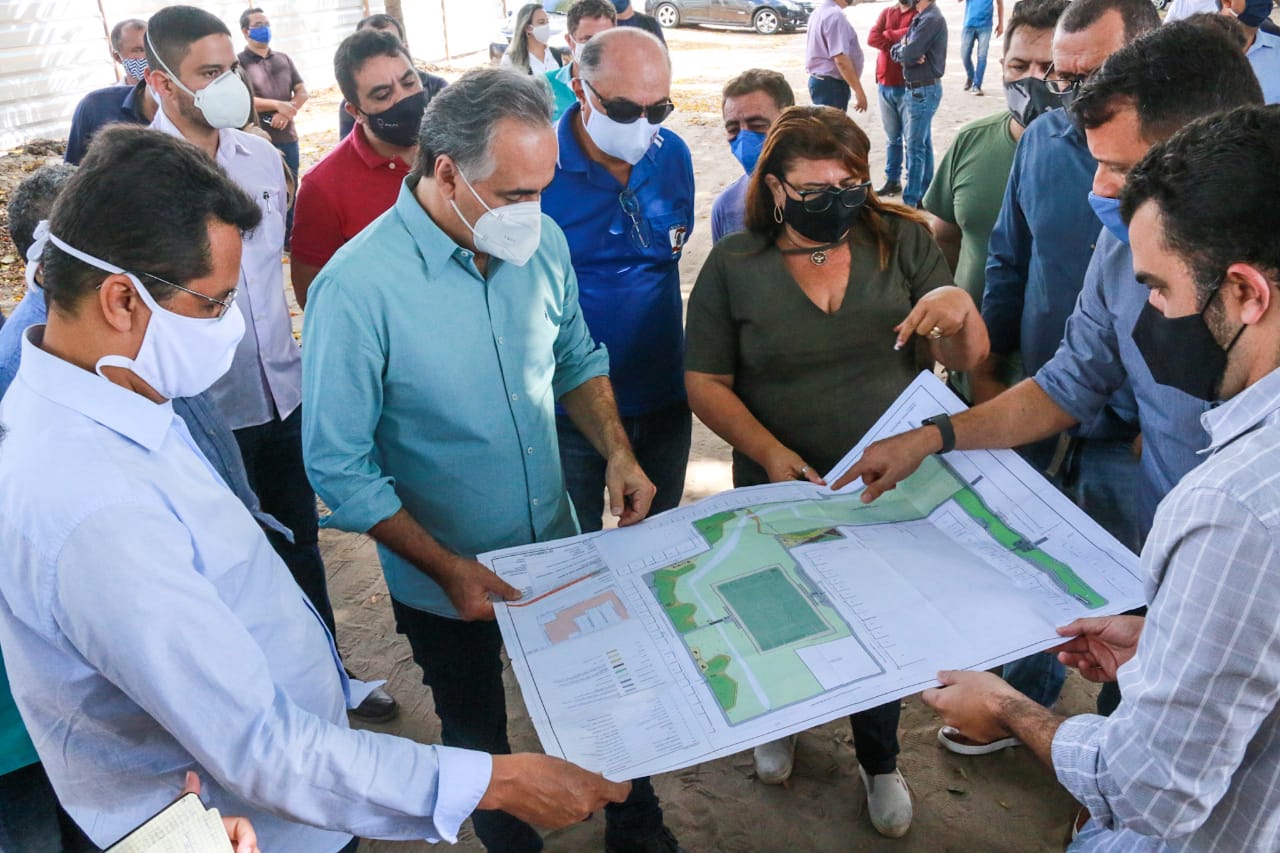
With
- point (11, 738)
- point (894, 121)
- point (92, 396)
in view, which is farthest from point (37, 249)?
point (894, 121)

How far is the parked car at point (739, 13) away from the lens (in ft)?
66.1

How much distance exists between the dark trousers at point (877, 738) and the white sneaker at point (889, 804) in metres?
0.03

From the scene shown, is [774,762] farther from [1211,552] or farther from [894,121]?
[894,121]

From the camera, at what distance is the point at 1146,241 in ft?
4.45

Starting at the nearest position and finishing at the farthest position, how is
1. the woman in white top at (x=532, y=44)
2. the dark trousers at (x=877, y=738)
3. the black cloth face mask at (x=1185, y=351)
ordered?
the black cloth face mask at (x=1185, y=351) < the dark trousers at (x=877, y=738) < the woman in white top at (x=532, y=44)

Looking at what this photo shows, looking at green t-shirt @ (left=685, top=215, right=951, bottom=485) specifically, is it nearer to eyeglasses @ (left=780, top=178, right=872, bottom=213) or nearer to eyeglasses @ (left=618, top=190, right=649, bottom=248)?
eyeglasses @ (left=780, top=178, right=872, bottom=213)

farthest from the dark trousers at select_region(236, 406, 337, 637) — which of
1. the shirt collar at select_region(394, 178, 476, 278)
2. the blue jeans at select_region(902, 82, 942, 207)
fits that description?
the blue jeans at select_region(902, 82, 942, 207)

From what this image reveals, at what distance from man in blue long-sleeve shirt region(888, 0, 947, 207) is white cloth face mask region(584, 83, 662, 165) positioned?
5247 millimetres

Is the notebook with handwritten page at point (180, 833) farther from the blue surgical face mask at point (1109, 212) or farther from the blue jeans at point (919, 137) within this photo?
the blue jeans at point (919, 137)

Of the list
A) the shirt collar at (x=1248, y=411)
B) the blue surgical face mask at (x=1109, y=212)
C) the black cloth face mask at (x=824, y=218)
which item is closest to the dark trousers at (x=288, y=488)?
the black cloth face mask at (x=824, y=218)

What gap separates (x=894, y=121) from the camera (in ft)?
28.2

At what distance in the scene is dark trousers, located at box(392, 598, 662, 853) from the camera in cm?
227

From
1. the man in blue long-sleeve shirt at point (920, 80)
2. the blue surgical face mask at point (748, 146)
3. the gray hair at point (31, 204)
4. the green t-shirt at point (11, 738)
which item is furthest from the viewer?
the man in blue long-sleeve shirt at point (920, 80)

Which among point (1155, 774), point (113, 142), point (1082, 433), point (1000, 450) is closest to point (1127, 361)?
point (1000, 450)
